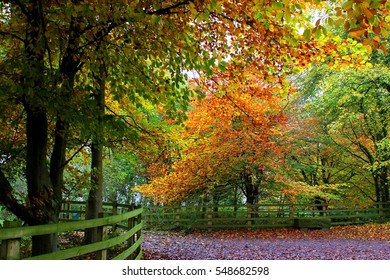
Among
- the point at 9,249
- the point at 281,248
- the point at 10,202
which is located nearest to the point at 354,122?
the point at 281,248

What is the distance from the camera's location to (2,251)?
9.38 feet

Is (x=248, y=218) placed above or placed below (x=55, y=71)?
below

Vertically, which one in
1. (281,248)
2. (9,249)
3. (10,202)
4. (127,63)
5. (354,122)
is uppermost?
(354,122)

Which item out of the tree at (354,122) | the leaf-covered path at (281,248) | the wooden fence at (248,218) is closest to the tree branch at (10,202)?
the leaf-covered path at (281,248)

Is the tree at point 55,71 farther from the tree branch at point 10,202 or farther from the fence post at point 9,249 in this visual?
the fence post at point 9,249

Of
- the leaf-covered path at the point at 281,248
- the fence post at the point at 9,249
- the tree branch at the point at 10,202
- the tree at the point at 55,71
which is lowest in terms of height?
the leaf-covered path at the point at 281,248

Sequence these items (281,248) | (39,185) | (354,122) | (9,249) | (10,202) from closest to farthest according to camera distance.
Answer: (9,249)
(10,202)
(39,185)
(281,248)
(354,122)

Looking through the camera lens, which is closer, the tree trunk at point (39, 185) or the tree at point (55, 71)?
the tree at point (55, 71)

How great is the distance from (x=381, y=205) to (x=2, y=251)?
1928 centimetres

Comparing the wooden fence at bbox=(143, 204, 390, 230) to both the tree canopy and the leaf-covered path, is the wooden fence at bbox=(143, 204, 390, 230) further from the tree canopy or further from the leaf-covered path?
the tree canopy

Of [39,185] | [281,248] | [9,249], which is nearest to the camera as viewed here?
[9,249]

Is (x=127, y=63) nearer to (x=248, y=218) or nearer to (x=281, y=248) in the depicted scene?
(x=281, y=248)

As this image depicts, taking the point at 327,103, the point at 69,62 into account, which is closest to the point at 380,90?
the point at 327,103

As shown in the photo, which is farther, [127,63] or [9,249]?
[127,63]
